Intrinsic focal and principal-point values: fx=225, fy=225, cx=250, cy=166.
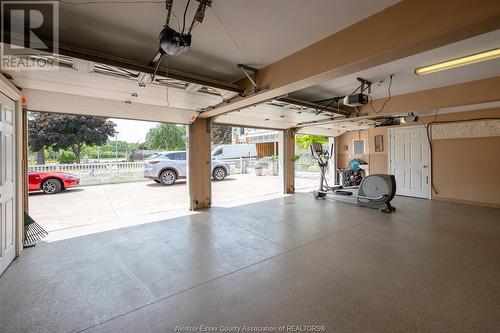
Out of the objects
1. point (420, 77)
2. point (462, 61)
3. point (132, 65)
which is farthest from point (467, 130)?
point (132, 65)

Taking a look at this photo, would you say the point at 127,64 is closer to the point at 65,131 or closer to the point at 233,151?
the point at 65,131

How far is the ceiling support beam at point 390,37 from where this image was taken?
1.64 m

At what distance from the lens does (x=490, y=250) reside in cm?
304

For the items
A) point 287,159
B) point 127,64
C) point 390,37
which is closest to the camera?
point 390,37

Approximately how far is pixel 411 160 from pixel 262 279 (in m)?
6.77

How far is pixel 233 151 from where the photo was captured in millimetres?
13609

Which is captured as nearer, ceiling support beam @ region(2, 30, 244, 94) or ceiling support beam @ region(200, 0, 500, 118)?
ceiling support beam @ region(200, 0, 500, 118)

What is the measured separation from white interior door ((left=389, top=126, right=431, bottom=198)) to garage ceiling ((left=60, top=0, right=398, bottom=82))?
239 inches

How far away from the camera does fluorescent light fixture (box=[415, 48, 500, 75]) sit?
272cm

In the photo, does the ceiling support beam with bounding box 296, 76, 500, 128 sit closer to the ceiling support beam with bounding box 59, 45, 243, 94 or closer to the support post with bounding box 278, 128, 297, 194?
the support post with bounding box 278, 128, 297, 194

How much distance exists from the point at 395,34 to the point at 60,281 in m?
4.06

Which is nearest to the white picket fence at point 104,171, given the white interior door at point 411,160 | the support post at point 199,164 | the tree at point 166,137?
the tree at point 166,137

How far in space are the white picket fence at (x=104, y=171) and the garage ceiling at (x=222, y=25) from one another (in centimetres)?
748


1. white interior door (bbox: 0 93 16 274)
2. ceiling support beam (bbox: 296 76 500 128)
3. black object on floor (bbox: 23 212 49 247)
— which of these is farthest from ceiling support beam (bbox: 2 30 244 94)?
ceiling support beam (bbox: 296 76 500 128)
